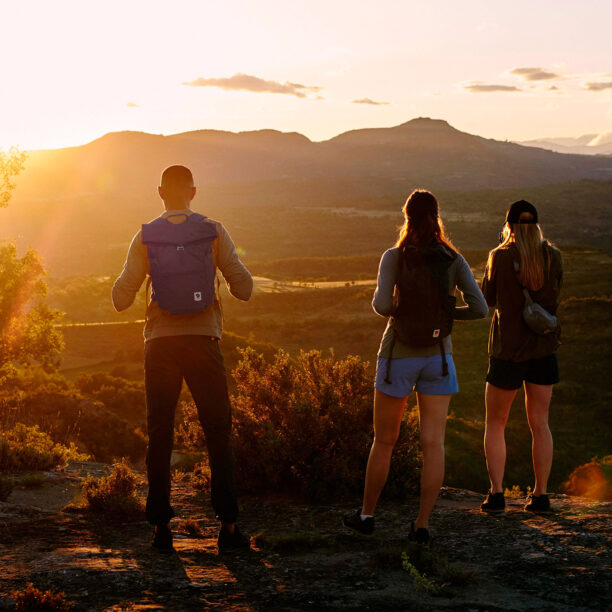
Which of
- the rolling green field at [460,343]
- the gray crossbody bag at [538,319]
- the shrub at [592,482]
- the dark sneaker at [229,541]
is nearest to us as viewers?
the dark sneaker at [229,541]

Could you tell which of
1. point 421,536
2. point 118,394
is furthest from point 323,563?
point 118,394

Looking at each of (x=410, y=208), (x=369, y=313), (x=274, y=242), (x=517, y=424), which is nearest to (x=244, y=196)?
(x=274, y=242)

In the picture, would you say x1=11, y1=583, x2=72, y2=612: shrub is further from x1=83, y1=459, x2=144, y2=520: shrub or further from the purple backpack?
x1=83, y1=459, x2=144, y2=520: shrub

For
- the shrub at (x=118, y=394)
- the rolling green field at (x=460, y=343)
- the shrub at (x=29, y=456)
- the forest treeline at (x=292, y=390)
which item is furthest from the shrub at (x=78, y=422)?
the rolling green field at (x=460, y=343)

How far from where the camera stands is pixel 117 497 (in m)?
5.18

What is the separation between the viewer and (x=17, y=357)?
1260 centimetres

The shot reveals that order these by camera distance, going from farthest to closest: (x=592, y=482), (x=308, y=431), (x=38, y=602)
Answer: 1. (x=592, y=482)
2. (x=308, y=431)
3. (x=38, y=602)

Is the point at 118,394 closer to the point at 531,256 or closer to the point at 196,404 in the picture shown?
the point at 196,404

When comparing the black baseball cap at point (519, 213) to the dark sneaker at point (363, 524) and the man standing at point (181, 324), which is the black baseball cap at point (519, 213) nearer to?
the man standing at point (181, 324)

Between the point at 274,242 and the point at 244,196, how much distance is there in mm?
77952

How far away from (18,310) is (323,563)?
10.1 metres

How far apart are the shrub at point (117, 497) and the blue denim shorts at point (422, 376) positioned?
6.98 feet

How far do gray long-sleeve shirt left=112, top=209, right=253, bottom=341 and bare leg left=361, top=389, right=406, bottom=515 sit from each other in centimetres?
101

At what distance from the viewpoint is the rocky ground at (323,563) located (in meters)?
3.55
